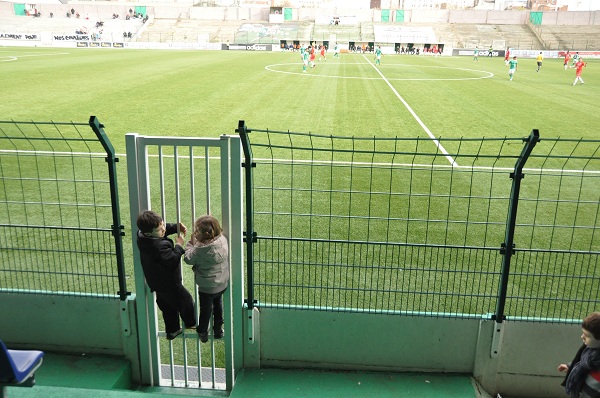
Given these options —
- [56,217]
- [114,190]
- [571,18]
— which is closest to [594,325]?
[114,190]

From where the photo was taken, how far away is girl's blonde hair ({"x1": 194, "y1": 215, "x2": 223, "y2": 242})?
4.16m

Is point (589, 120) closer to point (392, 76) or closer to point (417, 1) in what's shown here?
point (392, 76)

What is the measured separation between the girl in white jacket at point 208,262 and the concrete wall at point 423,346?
0.48m

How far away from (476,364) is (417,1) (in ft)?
490

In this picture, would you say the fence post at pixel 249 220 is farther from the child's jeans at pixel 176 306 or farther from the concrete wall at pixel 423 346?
the child's jeans at pixel 176 306

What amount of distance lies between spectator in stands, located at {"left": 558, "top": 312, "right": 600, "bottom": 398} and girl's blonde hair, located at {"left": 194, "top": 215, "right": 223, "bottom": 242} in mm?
2682

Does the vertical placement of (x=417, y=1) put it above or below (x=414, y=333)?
above

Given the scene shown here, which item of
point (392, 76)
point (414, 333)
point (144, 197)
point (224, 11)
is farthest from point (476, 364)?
point (224, 11)

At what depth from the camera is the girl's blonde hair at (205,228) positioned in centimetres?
416

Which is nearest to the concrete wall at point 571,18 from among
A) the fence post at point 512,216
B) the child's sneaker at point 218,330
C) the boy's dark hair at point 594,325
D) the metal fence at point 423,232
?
the metal fence at point 423,232

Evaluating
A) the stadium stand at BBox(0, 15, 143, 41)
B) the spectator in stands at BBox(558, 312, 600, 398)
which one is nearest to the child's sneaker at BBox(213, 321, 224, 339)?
the spectator in stands at BBox(558, 312, 600, 398)

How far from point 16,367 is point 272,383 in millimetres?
2305

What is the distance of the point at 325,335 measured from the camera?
185 inches

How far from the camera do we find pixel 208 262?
4.25 meters
